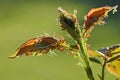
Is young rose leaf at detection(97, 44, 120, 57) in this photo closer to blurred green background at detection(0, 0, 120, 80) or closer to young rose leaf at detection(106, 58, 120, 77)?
young rose leaf at detection(106, 58, 120, 77)

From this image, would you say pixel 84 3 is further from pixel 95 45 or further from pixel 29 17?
pixel 95 45

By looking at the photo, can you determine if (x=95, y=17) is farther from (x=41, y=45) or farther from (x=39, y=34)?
(x=39, y=34)

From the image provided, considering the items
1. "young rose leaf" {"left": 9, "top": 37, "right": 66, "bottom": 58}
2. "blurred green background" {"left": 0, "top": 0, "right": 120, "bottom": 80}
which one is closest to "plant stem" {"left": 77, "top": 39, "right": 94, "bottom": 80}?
"young rose leaf" {"left": 9, "top": 37, "right": 66, "bottom": 58}

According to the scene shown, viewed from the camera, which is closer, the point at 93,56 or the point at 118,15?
the point at 93,56

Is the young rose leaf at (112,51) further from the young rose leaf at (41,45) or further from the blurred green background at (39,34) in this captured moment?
the blurred green background at (39,34)

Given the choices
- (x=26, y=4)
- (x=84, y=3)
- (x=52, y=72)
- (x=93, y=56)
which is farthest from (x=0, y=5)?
(x=93, y=56)

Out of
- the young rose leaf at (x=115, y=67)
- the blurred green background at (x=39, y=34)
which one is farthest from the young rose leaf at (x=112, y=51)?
the blurred green background at (x=39, y=34)
